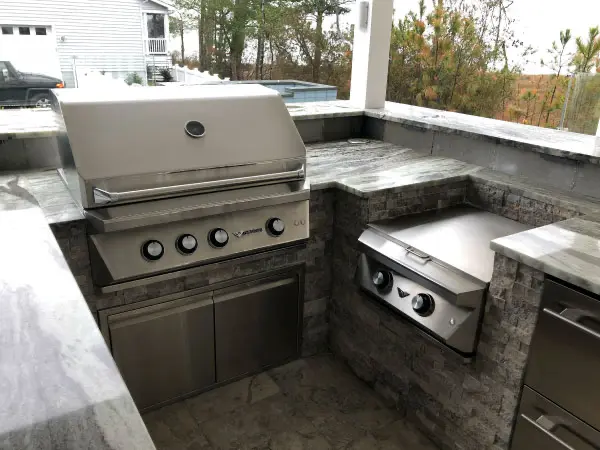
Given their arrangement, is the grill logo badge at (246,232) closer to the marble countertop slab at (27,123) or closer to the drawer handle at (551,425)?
the marble countertop slab at (27,123)

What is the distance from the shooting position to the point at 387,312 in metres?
2.12

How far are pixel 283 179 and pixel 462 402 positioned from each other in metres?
1.12

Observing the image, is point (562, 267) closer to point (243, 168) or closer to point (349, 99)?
point (243, 168)

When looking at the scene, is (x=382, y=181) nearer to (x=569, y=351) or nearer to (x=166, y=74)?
(x=569, y=351)

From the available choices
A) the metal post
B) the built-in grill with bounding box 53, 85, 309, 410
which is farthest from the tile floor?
the metal post

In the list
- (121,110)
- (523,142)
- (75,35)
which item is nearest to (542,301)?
(523,142)

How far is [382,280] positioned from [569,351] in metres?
0.74

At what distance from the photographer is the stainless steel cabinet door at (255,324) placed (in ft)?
7.20

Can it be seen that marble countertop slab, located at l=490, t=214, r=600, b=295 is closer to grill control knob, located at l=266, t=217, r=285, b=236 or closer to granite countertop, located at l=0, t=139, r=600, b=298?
granite countertop, located at l=0, t=139, r=600, b=298

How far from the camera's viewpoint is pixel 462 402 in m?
1.89

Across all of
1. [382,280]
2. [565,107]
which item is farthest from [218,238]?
[565,107]

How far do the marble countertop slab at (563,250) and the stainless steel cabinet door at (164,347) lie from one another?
4.05 feet

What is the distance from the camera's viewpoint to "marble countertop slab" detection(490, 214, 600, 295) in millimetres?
1410

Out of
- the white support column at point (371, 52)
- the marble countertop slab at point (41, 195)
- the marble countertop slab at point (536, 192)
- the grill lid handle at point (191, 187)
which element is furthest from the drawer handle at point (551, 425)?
the white support column at point (371, 52)
